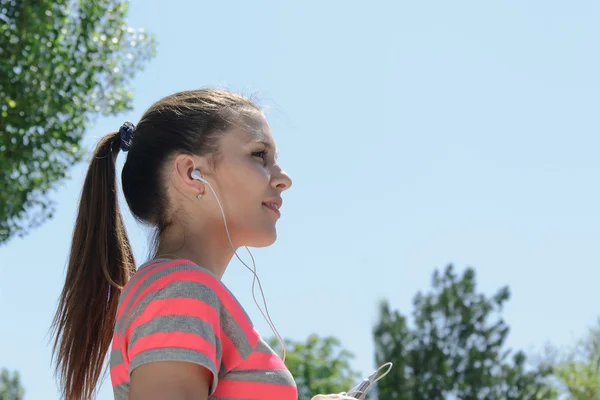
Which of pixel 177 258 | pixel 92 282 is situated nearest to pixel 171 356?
Answer: pixel 177 258

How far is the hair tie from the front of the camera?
2453mm

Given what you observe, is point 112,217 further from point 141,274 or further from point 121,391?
point 121,391

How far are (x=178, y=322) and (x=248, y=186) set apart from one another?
49 centimetres

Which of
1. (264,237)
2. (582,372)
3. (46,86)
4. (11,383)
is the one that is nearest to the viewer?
(264,237)

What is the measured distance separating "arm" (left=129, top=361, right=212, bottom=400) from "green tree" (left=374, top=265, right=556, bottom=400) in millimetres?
24528

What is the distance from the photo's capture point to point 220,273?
2.30 meters

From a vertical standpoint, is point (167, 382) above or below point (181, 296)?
below

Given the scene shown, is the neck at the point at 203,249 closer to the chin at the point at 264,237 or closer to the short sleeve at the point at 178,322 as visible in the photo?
the chin at the point at 264,237

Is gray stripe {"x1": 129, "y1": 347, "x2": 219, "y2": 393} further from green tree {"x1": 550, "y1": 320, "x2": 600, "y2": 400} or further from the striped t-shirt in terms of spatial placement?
green tree {"x1": 550, "y1": 320, "x2": 600, "y2": 400}

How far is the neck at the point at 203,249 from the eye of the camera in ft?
7.35

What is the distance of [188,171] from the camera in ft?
7.42

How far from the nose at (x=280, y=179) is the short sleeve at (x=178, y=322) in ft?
1.21

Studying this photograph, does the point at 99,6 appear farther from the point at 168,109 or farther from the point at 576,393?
the point at 576,393

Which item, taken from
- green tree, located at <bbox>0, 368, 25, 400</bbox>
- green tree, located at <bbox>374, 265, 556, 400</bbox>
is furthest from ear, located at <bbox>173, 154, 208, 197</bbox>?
green tree, located at <bbox>0, 368, 25, 400</bbox>
